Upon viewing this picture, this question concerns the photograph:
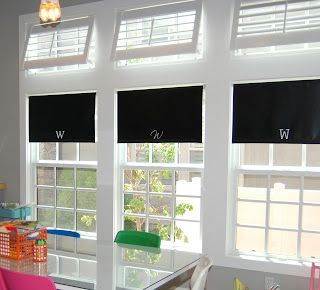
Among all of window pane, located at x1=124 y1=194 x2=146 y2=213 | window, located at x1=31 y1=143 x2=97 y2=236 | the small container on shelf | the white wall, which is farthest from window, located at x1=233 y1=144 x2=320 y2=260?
the small container on shelf

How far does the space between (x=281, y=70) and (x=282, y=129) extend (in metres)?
0.52

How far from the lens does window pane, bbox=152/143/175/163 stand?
12.6ft

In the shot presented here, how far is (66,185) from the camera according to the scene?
172 inches

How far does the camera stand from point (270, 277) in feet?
10.5

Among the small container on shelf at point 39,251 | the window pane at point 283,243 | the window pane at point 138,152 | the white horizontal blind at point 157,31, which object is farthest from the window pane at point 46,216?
the window pane at point 283,243

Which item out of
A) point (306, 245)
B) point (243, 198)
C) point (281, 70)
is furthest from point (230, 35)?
point (306, 245)

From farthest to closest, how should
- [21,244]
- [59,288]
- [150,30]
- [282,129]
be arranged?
[150,30] < [282,129] < [21,244] < [59,288]

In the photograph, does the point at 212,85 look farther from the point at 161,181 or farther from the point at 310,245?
the point at 310,245

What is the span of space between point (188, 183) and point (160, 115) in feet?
2.50

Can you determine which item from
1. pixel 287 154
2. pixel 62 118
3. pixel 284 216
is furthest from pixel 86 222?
pixel 287 154

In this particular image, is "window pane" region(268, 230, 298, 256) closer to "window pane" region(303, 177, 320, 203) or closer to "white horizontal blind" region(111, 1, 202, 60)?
"window pane" region(303, 177, 320, 203)

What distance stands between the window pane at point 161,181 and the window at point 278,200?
0.74 meters

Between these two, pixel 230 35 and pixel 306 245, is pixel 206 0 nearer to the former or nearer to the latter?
pixel 230 35

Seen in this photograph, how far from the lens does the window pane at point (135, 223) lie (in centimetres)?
394
